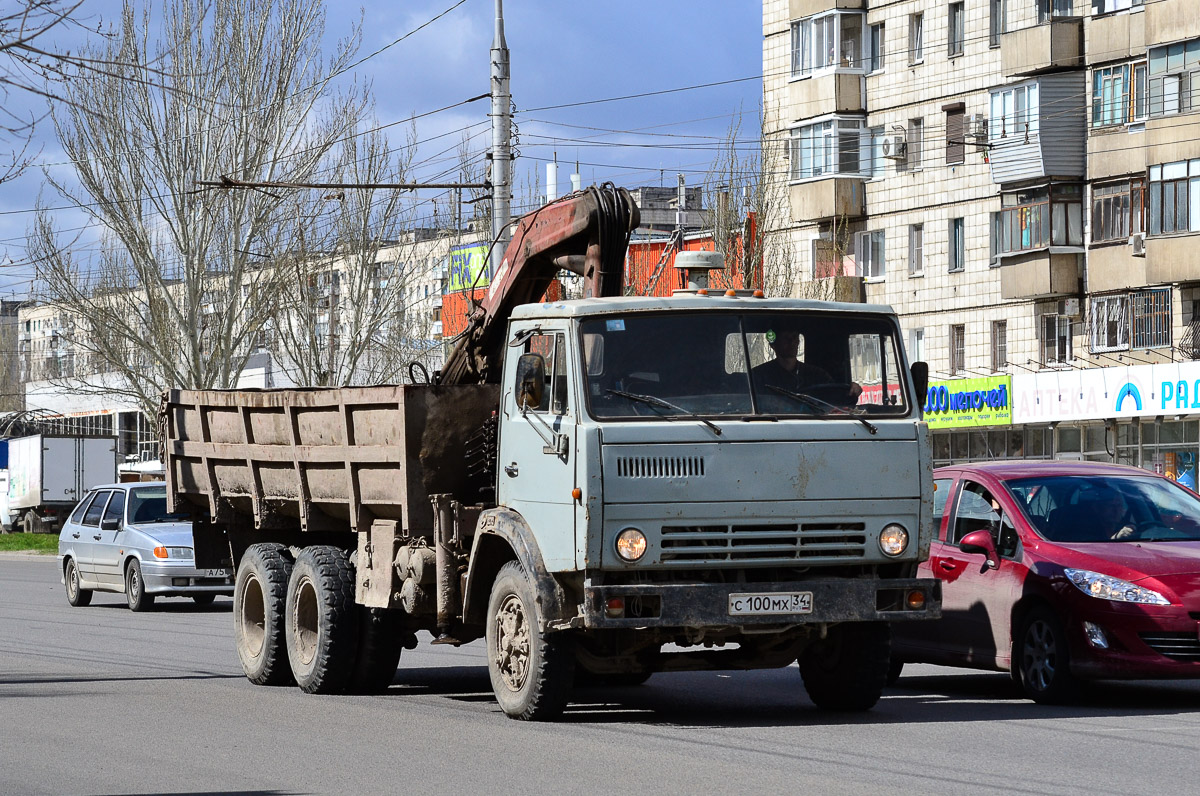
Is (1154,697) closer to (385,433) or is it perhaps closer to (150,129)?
(385,433)

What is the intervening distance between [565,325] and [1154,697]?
4.61 m

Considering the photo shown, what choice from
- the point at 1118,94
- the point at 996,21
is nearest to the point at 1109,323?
the point at 1118,94

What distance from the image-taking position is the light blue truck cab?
387 inches

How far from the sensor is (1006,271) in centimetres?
4188

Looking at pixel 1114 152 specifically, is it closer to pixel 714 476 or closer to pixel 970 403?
pixel 970 403

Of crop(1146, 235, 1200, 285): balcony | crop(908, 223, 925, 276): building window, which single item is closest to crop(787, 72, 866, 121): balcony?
crop(908, 223, 925, 276): building window

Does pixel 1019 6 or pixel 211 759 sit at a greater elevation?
pixel 1019 6

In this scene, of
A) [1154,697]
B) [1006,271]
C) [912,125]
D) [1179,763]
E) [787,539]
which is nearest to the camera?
[1179,763]

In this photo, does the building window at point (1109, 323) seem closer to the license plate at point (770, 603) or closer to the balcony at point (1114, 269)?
the balcony at point (1114, 269)

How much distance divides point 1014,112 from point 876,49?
6.41m

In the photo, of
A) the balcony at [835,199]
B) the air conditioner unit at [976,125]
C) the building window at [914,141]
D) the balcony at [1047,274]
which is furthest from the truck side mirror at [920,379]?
the balcony at [835,199]

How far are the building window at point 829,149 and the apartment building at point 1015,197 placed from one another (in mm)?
60

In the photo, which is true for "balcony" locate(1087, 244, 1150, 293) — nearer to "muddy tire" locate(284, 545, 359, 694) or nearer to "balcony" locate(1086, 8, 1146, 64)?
"balcony" locate(1086, 8, 1146, 64)

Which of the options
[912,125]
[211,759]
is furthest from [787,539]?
[912,125]
